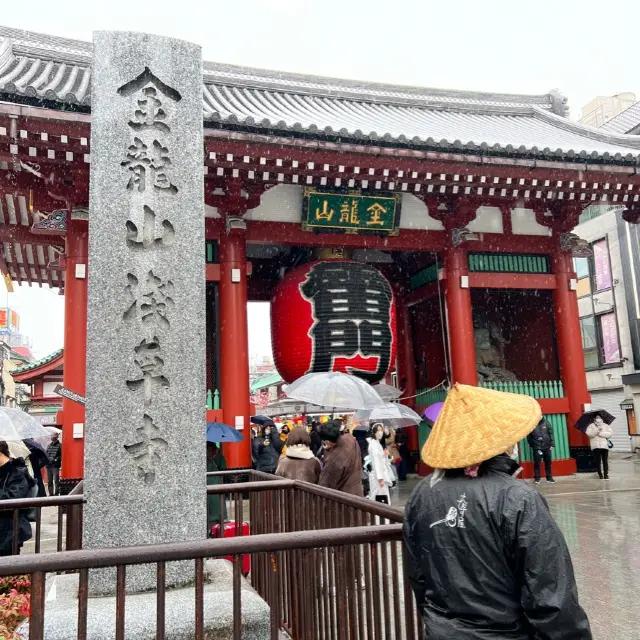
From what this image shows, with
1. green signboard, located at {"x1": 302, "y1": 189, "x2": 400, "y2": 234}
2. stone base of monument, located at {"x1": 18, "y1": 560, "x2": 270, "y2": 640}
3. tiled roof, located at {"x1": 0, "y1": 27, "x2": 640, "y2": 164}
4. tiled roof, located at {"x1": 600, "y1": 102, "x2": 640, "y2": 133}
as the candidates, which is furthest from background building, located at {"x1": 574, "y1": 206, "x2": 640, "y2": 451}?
stone base of monument, located at {"x1": 18, "y1": 560, "x2": 270, "y2": 640}

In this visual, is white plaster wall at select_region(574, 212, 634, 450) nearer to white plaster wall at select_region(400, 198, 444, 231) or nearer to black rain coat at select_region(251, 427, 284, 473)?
white plaster wall at select_region(400, 198, 444, 231)

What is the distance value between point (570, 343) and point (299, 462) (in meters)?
7.76

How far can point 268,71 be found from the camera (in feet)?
49.1

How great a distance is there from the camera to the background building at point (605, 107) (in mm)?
34125

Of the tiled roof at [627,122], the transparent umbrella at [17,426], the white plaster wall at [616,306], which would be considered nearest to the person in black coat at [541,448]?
the transparent umbrella at [17,426]

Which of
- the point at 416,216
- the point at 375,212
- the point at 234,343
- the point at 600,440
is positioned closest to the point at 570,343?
the point at 600,440

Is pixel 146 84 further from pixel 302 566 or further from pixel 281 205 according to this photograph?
pixel 281 205

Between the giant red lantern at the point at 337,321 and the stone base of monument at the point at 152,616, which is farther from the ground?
the giant red lantern at the point at 337,321

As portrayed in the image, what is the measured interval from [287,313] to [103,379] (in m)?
6.98

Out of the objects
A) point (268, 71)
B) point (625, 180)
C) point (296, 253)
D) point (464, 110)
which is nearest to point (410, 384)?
point (296, 253)

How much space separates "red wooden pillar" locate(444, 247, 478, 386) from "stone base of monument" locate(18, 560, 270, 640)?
27.7 ft

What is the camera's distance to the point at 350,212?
10453 millimetres

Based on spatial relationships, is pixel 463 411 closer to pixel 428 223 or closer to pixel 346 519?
pixel 346 519

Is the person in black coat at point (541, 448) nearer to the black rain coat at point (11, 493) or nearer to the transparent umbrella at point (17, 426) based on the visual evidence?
the transparent umbrella at point (17, 426)
